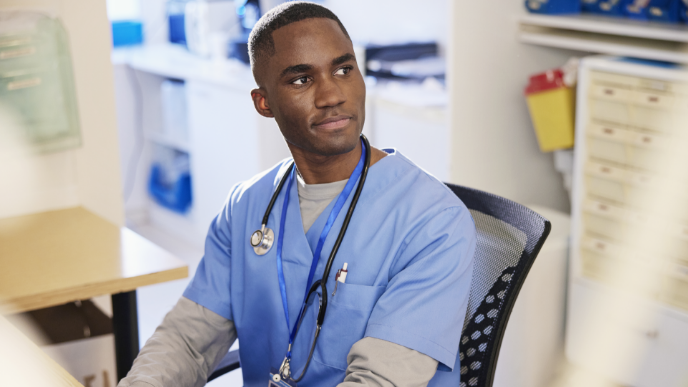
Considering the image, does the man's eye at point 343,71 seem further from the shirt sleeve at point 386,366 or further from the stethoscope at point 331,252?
the shirt sleeve at point 386,366

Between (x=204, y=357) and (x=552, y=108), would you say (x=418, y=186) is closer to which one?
(x=204, y=357)

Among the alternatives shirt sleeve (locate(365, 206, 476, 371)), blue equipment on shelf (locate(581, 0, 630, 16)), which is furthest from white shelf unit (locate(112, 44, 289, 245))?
shirt sleeve (locate(365, 206, 476, 371))

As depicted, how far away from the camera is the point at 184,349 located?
1.24 meters

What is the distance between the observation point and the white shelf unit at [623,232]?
194cm

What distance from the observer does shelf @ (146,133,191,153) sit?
11.6 feet

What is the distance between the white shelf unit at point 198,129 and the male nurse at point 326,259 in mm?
1749

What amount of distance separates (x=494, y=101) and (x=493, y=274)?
1.31 metres

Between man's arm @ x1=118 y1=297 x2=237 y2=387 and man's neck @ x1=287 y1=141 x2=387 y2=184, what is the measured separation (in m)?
0.31

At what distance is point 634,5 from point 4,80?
174 cm

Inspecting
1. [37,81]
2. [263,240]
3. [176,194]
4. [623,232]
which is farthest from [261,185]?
[176,194]

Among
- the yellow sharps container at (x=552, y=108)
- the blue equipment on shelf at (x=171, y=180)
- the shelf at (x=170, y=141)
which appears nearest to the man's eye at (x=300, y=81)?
the yellow sharps container at (x=552, y=108)

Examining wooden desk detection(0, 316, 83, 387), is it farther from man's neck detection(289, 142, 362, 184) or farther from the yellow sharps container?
the yellow sharps container

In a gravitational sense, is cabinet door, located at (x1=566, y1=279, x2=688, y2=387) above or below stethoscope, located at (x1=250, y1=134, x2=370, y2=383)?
below

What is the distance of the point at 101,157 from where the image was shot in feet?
6.58
